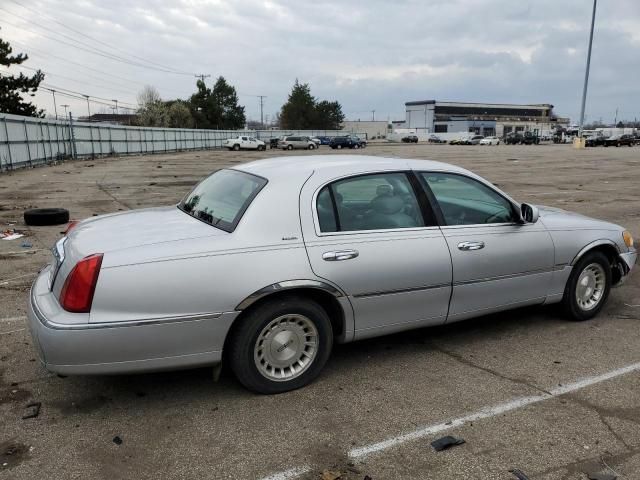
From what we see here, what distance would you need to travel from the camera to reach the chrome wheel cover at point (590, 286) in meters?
5.07

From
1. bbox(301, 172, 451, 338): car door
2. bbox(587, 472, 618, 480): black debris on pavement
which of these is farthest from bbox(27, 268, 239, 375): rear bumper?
bbox(587, 472, 618, 480): black debris on pavement

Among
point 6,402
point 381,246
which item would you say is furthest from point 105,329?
point 381,246

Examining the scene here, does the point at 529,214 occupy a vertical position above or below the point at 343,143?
above

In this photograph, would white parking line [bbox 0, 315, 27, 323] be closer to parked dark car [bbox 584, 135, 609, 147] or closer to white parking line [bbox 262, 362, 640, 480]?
white parking line [bbox 262, 362, 640, 480]

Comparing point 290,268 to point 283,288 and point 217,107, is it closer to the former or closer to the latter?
point 283,288

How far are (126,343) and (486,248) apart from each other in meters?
2.78

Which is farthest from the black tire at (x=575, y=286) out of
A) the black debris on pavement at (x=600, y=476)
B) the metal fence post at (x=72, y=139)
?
the metal fence post at (x=72, y=139)

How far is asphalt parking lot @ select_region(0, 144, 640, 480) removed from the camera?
2.93 meters

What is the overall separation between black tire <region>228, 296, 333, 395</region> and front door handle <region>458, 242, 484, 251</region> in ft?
4.11

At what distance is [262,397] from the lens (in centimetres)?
365

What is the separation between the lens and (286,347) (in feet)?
12.0

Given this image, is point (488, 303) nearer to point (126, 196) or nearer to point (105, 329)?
point (105, 329)

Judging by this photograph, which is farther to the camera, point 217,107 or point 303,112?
point 303,112

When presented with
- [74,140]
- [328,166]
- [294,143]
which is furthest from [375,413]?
[294,143]
